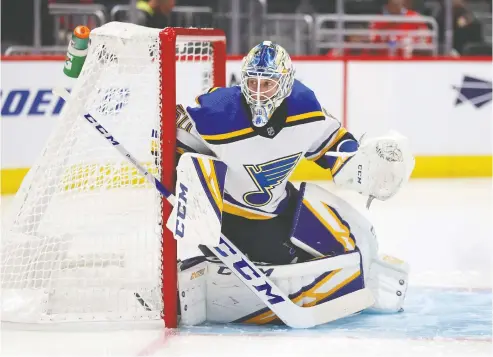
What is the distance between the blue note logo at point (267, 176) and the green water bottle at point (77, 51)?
2.17 ft

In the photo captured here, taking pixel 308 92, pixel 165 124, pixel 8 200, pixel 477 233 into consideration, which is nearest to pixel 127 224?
pixel 165 124

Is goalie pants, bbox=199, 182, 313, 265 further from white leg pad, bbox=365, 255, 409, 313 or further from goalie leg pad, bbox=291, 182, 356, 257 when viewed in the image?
white leg pad, bbox=365, 255, 409, 313

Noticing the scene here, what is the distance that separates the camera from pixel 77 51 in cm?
319

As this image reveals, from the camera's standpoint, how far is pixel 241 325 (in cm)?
318

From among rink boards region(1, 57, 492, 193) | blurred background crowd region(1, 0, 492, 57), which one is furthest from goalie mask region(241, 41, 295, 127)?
blurred background crowd region(1, 0, 492, 57)

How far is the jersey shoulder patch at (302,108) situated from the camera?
308 centimetres

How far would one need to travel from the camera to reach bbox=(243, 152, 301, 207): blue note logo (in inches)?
121

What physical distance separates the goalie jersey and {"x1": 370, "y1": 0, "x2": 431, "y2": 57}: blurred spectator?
4.54 meters

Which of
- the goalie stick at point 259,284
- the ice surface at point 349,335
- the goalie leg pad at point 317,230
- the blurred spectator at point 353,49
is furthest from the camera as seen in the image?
the blurred spectator at point 353,49

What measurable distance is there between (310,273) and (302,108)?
54 cm

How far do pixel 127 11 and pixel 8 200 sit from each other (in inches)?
80.6

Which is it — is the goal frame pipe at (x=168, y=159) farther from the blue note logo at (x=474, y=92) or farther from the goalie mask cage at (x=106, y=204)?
the blue note logo at (x=474, y=92)

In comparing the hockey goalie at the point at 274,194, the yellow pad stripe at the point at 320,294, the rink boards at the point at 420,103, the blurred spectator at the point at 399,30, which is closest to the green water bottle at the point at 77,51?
the hockey goalie at the point at 274,194

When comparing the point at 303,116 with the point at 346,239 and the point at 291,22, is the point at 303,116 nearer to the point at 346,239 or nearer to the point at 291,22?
the point at 346,239
